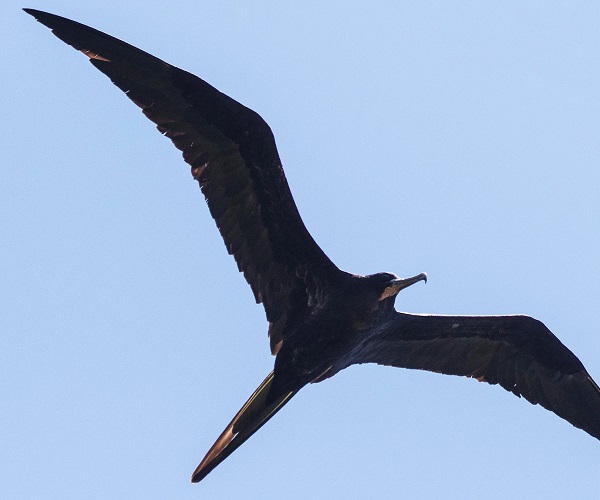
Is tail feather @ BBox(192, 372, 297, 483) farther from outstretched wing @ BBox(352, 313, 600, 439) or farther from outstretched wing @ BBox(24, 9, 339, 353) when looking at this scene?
outstretched wing @ BBox(352, 313, 600, 439)

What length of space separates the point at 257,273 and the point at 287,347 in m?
0.74

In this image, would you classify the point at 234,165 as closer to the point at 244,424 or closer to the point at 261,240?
the point at 261,240

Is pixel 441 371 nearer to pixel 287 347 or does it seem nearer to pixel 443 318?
pixel 443 318

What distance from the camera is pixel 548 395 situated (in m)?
13.7

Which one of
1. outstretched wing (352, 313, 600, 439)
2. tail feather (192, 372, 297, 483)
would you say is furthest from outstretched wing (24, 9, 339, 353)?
outstretched wing (352, 313, 600, 439)

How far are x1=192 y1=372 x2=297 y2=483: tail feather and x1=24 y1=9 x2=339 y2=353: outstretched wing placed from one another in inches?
22.2

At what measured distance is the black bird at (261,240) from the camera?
11641 millimetres

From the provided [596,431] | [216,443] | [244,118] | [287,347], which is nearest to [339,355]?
[287,347]

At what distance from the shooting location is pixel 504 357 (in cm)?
1359

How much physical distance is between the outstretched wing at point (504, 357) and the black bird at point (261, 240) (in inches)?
9.6

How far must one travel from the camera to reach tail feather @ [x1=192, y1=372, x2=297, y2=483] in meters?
11.6

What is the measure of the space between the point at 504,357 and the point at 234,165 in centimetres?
352

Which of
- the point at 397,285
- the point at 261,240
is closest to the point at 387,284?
the point at 397,285

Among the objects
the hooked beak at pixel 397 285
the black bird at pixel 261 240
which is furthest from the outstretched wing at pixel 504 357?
the hooked beak at pixel 397 285
